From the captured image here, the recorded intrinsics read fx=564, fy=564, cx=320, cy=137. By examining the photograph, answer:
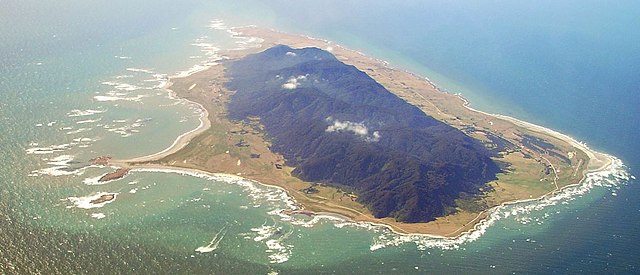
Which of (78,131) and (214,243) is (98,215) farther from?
(78,131)

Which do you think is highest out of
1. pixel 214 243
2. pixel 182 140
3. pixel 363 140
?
pixel 363 140

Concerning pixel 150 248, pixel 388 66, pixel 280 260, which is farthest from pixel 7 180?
pixel 388 66

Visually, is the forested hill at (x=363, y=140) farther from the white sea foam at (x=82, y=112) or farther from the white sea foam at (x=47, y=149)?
the white sea foam at (x=47, y=149)

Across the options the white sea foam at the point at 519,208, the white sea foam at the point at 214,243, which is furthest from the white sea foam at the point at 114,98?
the white sea foam at the point at 519,208

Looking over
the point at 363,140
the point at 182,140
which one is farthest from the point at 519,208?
the point at 182,140

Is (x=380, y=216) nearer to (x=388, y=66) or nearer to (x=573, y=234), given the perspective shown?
(x=573, y=234)
